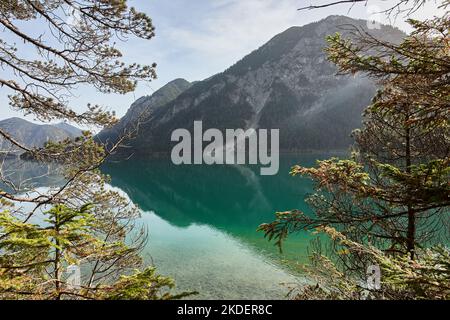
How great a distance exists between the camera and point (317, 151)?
400ft

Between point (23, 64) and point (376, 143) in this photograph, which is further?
point (376, 143)

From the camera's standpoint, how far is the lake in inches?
617

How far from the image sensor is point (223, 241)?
2462 centimetres

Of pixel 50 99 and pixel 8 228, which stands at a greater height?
pixel 50 99

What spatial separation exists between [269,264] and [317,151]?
10998cm

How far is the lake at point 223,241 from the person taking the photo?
51.4ft

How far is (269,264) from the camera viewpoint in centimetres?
1822

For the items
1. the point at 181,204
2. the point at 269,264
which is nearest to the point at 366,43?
the point at 269,264
